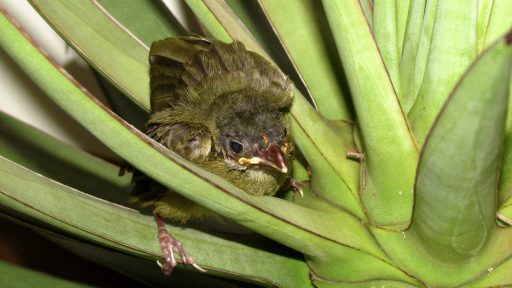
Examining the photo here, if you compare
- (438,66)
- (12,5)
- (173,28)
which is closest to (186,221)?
(173,28)

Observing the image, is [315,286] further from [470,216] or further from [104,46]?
[104,46]

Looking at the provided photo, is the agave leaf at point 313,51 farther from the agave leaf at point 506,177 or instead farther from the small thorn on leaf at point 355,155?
the agave leaf at point 506,177

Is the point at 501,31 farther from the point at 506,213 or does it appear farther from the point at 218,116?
the point at 218,116

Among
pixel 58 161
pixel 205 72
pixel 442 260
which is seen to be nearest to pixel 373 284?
pixel 442 260

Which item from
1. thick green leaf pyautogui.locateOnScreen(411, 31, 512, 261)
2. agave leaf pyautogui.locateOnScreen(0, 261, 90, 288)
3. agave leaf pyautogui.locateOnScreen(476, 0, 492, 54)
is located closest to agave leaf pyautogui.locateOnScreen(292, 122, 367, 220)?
thick green leaf pyautogui.locateOnScreen(411, 31, 512, 261)

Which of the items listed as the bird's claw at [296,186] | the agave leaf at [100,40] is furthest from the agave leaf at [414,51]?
the agave leaf at [100,40]

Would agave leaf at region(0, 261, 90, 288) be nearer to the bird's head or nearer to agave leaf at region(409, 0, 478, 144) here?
the bird's head
